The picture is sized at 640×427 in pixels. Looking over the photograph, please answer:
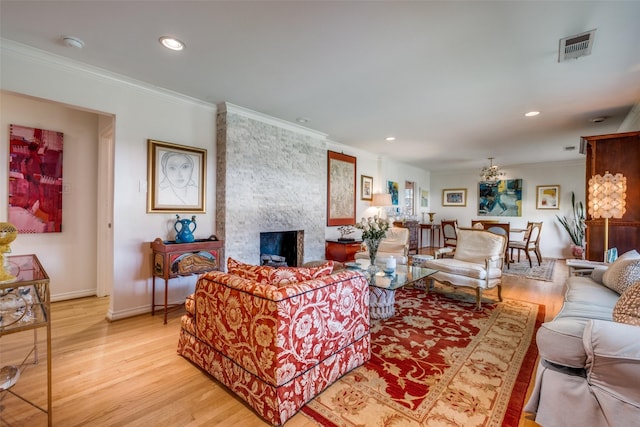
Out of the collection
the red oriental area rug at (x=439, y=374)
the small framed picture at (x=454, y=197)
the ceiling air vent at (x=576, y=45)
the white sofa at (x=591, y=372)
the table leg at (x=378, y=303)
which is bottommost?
the red oriental area rug at (x=439, y=374)

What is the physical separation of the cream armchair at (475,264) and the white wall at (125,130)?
3.14m

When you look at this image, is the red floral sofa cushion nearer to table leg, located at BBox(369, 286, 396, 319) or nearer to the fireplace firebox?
table leg, located at BBox(369, 286, 396, 319)

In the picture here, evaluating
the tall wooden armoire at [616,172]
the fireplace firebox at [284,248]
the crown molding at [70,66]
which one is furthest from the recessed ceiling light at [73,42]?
the tall wooden armoire at [616,172]

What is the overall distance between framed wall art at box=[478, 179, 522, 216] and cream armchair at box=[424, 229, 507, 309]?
512 centimetres

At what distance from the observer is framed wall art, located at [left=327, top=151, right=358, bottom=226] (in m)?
5.45

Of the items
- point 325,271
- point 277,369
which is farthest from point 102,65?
point 277,369

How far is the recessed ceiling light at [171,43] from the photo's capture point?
2260 mm

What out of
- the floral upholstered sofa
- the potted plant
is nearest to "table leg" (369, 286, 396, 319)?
the floral upholstered sofa

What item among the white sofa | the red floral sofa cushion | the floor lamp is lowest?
the white sofa

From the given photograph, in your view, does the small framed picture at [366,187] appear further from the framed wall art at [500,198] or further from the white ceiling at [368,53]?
the framed wall art at [500,198]

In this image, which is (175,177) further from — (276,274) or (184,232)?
(276,274)

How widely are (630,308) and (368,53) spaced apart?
2.43 m

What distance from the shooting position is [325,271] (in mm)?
2012

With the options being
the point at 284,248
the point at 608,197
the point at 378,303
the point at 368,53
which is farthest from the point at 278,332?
the point at 608,197
